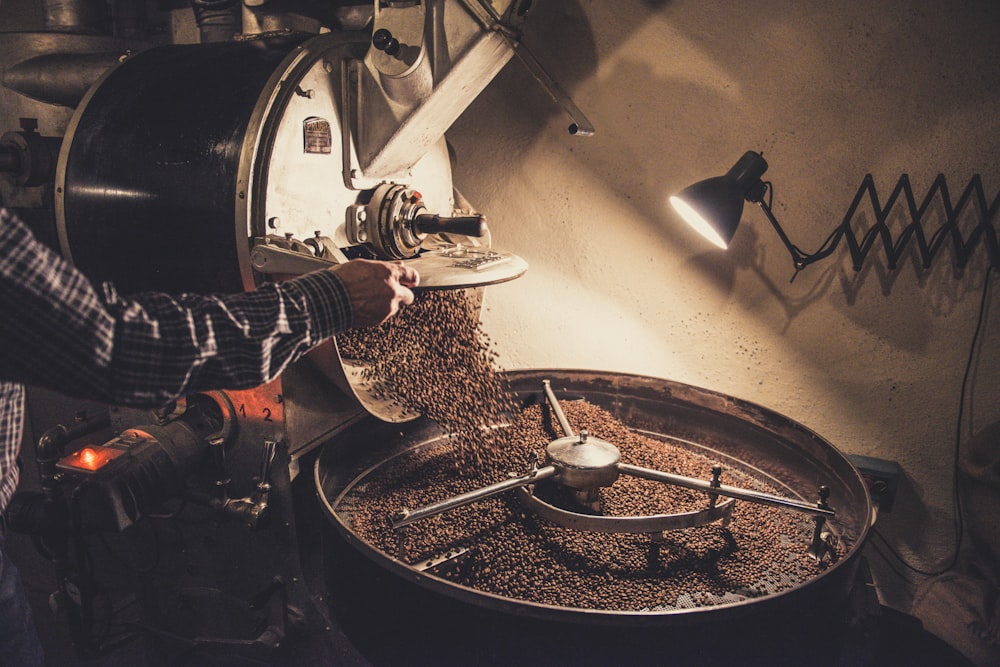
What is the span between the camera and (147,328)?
965mm

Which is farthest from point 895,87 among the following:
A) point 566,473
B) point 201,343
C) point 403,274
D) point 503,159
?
point 201,343

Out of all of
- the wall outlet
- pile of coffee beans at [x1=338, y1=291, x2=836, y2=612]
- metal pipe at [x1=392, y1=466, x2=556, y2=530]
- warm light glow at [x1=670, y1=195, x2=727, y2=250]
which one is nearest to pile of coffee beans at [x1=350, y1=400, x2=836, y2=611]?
pile of coffee beans at [x1=338, y1=291, x2=836, y2=612]

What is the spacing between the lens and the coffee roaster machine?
4.66ft

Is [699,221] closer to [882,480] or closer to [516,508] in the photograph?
[516,508]

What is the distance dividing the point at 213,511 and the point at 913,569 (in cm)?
218

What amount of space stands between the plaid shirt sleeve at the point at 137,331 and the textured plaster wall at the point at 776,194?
4.68 ft

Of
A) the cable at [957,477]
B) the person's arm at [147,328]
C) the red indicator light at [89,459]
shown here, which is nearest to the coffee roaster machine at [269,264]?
the red indicator light at [89,459]

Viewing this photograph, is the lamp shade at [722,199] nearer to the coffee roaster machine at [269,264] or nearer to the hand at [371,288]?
the coffee roaster machine at [269,264]

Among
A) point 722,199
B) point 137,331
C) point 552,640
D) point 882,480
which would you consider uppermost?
point 722,199

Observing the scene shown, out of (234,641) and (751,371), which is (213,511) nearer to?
(234,641)

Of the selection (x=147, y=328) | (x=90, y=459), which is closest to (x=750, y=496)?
(x=147, y=328)

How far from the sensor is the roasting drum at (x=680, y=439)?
112 centimetres

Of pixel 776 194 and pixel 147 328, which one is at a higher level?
pixel 776 194

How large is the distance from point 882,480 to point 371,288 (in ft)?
5.84
